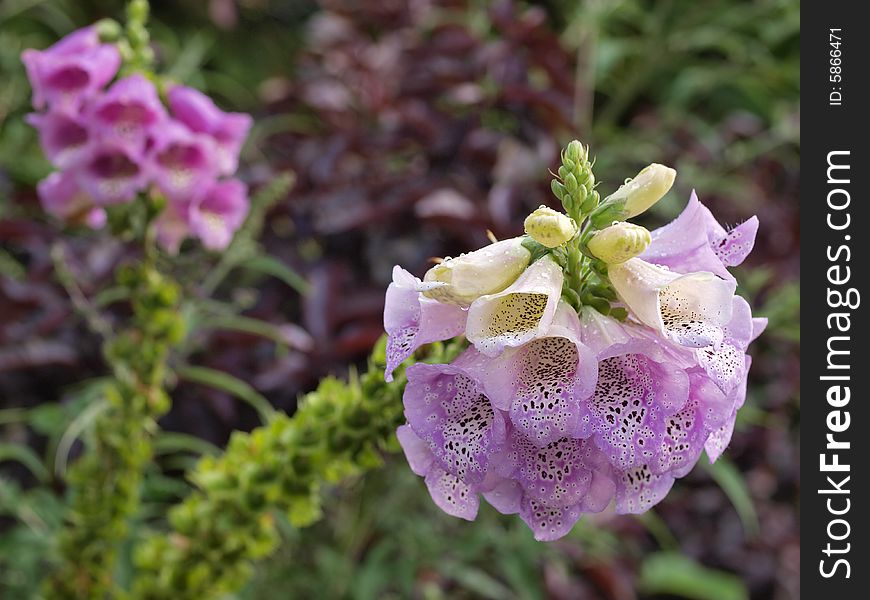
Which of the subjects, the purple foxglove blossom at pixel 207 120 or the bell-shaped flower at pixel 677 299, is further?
the purple foxglove blossom at pixel 207 120

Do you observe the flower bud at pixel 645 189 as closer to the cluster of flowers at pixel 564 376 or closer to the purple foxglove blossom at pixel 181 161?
the cluster of flowers at pixel 564 376

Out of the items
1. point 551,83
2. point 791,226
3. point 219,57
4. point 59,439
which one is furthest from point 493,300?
point 219,57

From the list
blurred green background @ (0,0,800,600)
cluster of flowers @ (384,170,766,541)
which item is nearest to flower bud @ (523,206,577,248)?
cluster of flowers @ (384,170,766,541)

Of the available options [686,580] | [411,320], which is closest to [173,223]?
[411,320]

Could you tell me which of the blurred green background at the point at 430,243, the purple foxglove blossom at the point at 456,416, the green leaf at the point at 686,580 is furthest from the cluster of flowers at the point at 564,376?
the green leaf at the point at 686,580

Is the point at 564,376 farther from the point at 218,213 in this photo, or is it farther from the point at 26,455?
the point at 26,455

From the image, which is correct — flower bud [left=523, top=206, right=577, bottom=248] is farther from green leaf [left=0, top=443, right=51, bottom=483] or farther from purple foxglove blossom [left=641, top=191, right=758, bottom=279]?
green leaf [left=0, top=443, right=51, bottom=483]

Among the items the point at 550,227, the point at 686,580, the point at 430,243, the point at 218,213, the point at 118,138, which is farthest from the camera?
the point at 686,580
